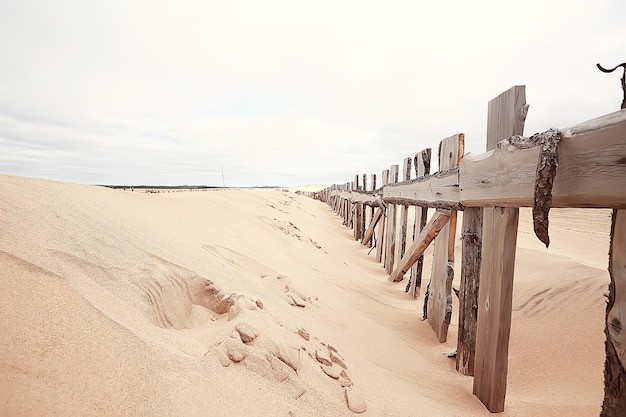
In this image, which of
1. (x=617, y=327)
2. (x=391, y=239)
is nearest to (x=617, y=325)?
(x=617, y=327)

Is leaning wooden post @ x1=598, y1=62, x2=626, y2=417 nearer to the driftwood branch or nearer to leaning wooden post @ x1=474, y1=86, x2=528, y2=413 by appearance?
the driftwood branch

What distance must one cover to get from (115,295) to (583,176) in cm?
212

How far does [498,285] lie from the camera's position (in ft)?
6.00

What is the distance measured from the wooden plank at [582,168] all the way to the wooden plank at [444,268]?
3.92 feet

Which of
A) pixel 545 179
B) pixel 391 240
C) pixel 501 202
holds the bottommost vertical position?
pixel 391 240

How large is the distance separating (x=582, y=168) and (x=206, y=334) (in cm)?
185

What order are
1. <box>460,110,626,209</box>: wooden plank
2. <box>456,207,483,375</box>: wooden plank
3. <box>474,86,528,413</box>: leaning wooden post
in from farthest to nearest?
<box>456,207,483,375</box>: wooden plank
<box>474,86,528,413</box>: leaning wooden post
<box>460,110,626,209</box>: wooden plank

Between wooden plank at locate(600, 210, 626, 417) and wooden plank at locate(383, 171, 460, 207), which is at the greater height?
wooden plank at locate(383, 171, 460, 207)

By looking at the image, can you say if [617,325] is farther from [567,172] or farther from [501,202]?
[501,202]

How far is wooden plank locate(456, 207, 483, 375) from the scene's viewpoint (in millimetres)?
2258

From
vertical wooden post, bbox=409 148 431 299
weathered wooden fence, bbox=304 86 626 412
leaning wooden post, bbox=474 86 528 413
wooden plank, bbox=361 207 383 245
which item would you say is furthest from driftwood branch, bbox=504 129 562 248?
wooden plank, bbox=361 207 383 245

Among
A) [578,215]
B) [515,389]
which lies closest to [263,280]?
[515,389]

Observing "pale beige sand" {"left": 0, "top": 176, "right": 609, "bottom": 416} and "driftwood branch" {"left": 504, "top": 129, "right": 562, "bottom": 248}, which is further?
"driftwood branch" {"left": 504, "top": 129, "right": 562, "bottom": 248}

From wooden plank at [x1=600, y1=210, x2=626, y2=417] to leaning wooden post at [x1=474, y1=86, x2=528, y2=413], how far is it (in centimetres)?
60
